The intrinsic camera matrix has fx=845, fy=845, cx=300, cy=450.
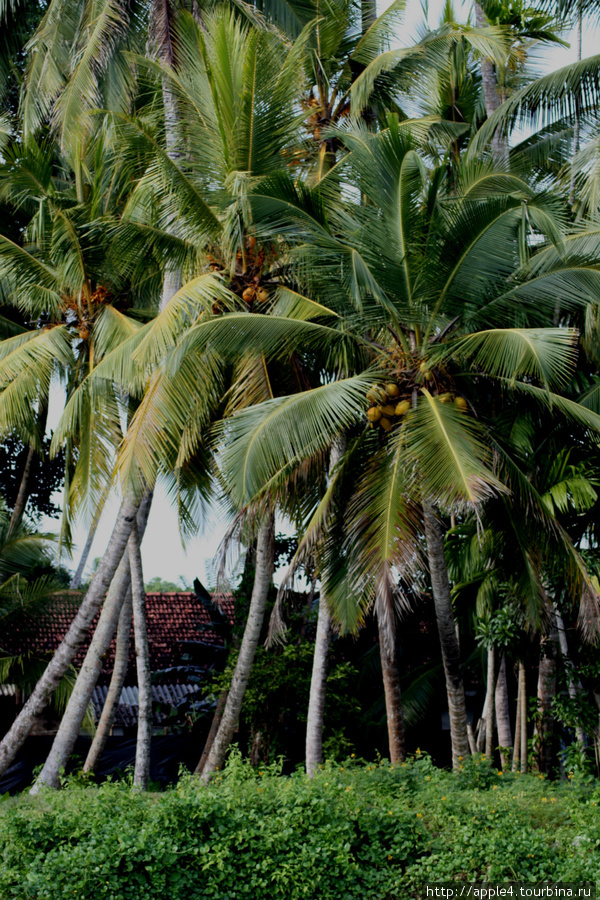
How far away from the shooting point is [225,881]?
19.8 ft

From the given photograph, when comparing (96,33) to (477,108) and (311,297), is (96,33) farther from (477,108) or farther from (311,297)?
(477,108)

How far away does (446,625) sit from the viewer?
8398 mm

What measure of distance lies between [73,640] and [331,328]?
14.7 feet

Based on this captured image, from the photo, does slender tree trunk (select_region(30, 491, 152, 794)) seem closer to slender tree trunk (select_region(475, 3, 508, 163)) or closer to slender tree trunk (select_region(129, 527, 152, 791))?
slender tree trunk (select_region(129, 527, 152, 791))

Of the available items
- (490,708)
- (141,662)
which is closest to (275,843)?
(141,662)

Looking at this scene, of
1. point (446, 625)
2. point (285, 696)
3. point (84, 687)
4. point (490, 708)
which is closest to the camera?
point (446, 625)

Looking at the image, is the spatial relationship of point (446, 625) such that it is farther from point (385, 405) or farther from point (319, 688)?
point (385, 405)

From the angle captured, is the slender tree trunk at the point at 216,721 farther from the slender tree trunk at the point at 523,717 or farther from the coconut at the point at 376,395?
the coconut at the point at 376,395

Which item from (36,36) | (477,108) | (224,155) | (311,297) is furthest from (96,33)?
(477,108)

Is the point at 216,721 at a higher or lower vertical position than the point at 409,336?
lower

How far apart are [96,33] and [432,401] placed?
7007mm

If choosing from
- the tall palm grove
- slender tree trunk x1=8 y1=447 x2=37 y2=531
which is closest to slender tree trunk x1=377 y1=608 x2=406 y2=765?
the tall palm grove

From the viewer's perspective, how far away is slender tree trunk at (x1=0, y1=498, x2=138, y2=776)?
9.25 m

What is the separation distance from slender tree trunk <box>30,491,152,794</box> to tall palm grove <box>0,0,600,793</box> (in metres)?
0.03
